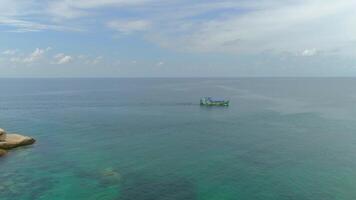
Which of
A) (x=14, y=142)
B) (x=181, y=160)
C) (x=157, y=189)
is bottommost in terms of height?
(x=157, y=189)

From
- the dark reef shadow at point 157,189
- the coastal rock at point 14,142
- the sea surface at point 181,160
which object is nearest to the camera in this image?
the dark reef shadow at point 157,189

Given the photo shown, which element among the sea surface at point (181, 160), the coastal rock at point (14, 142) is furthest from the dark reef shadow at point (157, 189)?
the coastal rock at point (14, 142)

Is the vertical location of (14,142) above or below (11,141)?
below

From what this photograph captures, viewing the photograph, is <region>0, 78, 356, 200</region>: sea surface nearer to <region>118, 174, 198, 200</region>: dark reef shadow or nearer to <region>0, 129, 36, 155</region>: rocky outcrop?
<region>118, 174, 198, 200</region>: dark reef shadow

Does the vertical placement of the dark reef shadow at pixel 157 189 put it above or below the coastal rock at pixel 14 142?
below

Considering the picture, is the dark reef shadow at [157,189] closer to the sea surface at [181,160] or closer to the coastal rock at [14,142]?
the sea surface at [181,160]

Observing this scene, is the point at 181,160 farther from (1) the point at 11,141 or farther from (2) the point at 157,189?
(1) the point at 11,141

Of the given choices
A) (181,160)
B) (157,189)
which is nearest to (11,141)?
(181,160)

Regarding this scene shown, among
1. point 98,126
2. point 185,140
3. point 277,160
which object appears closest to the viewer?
point 277,160

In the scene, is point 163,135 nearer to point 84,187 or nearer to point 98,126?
point 98,126

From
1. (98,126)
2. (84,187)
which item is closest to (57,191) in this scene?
(84,187)

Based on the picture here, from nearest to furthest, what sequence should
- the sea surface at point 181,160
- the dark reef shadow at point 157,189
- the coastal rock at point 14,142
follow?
the dark reef shadow at point 157,189, the sea surface at point 181,160, the coastal rock at point 14,142
